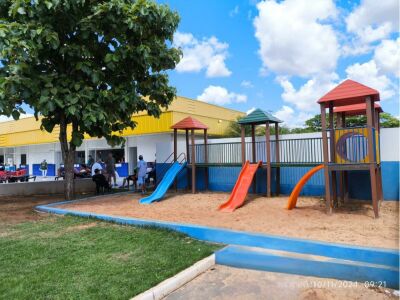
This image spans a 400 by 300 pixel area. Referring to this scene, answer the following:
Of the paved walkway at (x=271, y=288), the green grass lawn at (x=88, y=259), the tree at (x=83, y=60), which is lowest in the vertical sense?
the paved walkway at (x=271, y=288)

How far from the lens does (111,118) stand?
10633 millimetres

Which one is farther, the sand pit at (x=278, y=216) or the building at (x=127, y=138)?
the building at (x=127, y=138)

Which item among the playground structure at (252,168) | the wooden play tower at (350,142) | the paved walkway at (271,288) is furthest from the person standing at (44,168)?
the paved walkway at (271,288)

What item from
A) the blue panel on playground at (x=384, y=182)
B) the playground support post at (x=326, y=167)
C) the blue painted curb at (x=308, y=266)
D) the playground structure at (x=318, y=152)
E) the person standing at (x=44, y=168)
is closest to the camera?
the blue painted curb at (x=308, y=266)

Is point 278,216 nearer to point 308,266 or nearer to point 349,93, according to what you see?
point 308,266

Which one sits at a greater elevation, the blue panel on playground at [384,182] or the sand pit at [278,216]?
the blue panel on playground at [384,182]

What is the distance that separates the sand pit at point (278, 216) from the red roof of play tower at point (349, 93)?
272cm

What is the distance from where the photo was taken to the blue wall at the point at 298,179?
9664 mm

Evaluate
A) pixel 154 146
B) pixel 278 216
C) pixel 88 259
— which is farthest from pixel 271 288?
pixel 154 146

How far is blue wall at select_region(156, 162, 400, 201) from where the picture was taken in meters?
9.66

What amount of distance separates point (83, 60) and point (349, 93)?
7.63 metres

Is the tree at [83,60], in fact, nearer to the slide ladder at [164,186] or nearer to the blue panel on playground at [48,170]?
the slide ladder at [164,186]

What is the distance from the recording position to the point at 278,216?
26.1 ft

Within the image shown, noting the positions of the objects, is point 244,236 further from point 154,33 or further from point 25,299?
point 154,33
